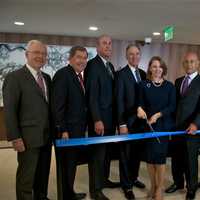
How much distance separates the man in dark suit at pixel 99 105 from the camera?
2795mm

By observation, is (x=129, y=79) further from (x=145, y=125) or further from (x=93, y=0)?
(x=93, y=0)

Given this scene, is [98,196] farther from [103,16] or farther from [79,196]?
[103,16]

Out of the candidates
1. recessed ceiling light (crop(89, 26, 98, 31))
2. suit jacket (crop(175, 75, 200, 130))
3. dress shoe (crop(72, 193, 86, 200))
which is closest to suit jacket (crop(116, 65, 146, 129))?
suit jacket (crop(175, 75, 200, 130))

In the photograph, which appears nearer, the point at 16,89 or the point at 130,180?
the point at 16,89

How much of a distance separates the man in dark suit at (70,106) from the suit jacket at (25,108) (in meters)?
0.16

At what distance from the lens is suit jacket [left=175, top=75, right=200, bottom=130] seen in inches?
117

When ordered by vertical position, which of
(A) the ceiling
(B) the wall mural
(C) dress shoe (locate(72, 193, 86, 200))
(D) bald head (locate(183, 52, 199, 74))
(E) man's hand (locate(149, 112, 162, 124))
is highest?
(A) the ceiling

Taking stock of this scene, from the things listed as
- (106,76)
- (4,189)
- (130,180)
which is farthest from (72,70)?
(4,189)

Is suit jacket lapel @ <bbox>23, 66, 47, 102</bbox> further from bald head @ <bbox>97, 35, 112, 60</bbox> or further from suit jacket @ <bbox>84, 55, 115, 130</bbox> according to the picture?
bald head @ <bbox>97, 35, 112, 60</bbox>

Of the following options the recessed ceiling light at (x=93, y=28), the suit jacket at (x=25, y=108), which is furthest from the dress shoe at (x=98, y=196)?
the recessed ceiling light at (x=93, y=28)

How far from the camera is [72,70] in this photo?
2732 mm

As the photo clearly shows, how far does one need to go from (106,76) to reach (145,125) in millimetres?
Answer: 655

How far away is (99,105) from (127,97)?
1.09 feet

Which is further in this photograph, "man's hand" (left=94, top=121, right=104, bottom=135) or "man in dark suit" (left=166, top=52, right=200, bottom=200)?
"man in dark suit" (left=166, top=52, right=200, bottom=200)
